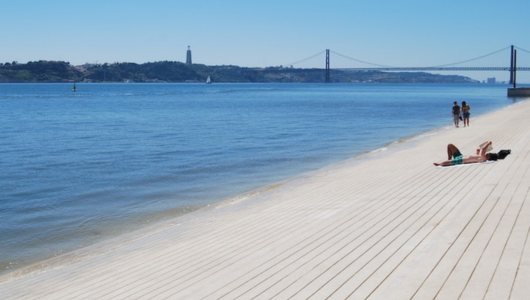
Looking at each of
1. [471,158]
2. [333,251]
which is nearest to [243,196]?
[471,158]

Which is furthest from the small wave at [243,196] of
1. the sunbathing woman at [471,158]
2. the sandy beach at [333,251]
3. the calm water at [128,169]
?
the sunbathing woman at [471,158]

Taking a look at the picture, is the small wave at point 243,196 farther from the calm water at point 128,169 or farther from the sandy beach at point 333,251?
the sandy beach at point 333,251

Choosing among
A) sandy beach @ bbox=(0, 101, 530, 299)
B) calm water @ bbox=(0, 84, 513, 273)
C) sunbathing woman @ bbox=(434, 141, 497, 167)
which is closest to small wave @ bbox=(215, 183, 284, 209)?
calm water @ bbox=(0, 84, 513, 273)

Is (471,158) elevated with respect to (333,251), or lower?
elevated

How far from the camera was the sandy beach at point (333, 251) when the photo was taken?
19.5 ft

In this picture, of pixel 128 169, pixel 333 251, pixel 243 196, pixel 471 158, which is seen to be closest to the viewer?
pixel 333 251

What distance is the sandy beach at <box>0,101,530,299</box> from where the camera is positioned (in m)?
5.95

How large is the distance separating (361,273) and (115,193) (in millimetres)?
10358

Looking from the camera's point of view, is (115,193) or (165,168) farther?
(165,168)

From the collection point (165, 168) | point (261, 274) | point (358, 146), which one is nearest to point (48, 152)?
point (165, 168)

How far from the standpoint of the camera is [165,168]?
20156 millimetres

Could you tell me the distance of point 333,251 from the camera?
7336 millimetres

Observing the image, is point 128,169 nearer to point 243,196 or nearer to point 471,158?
point 243,196

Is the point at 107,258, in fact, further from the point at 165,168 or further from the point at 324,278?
the point at 165,168
